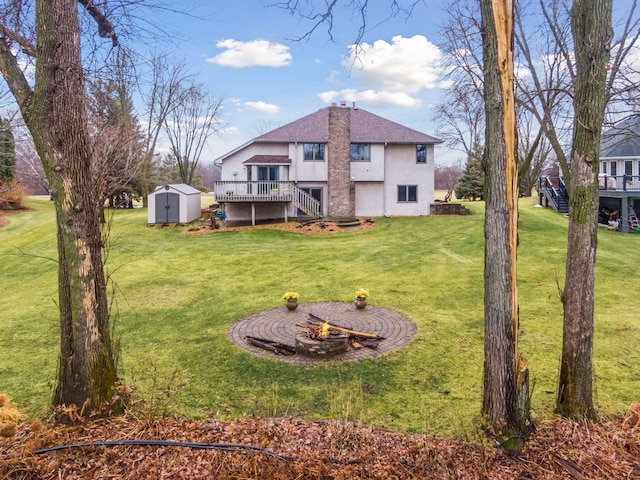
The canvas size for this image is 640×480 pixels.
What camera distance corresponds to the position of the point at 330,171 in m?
22.9

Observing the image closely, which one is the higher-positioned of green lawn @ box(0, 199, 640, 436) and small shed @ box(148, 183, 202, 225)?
small shed @ box(148, 183, 202, 225)

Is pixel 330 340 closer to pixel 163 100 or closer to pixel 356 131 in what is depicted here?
pixel 356 131

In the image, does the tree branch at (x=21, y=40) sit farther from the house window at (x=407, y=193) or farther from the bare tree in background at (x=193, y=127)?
the bare tree in background at (x=193, y=127)

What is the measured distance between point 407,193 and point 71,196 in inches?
898

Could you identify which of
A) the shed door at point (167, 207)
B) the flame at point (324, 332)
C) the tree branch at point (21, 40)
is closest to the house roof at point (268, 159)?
the shed door at point (167, 207)

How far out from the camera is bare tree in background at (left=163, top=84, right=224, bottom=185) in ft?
112

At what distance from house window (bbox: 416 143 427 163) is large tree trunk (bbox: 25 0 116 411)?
2278cm

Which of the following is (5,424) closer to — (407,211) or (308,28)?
(308,28)

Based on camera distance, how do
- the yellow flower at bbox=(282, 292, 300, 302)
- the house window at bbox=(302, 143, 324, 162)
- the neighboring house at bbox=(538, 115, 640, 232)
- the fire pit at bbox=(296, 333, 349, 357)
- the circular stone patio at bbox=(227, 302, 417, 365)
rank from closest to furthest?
1. the fire pit at bbox=(296, 333, 349, 357)
2. the circular stone patio at bbox=(227, 302, 417, 365)
3. the yellow flower at bbox=(282, 292, 300, 302)
4. the neighboring house at bbox=(538, 115, 640, 232)
5. the house window at bbox=(302, 143, 324, 162)

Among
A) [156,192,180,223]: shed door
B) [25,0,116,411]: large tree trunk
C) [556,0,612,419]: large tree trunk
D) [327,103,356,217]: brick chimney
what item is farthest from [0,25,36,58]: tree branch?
[327,103,356,217]: brick chimney

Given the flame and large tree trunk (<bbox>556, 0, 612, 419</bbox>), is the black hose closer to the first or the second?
large tree trunk (<bbox>556, 0, 612, 419</bbox>)

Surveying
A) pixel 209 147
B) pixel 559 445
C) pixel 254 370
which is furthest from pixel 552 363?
pixel 209 147

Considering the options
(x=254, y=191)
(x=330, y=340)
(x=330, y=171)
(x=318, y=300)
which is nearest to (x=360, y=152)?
(x=330, y=171)

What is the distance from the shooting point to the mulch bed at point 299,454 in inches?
119
